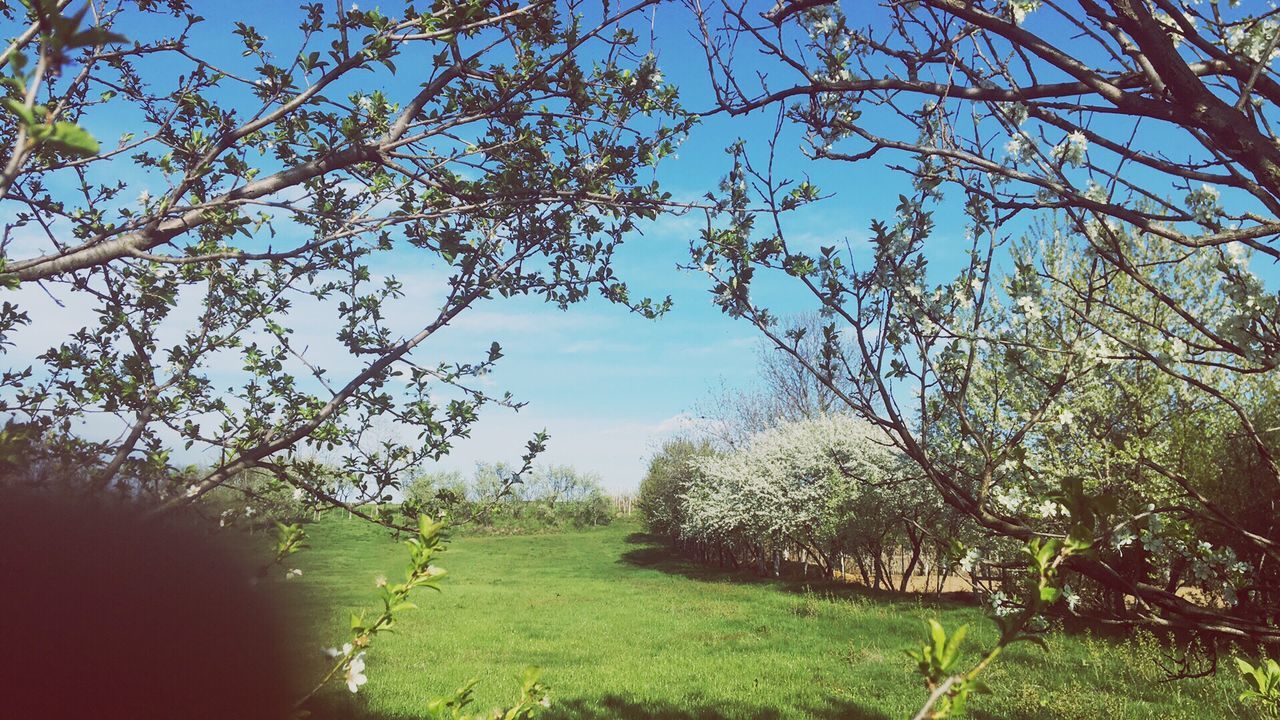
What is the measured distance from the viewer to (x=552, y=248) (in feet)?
14.5

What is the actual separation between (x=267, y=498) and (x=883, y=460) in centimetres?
1613

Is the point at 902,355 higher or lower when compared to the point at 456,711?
higher

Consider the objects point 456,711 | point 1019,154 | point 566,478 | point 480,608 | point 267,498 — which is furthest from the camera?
point 566,478

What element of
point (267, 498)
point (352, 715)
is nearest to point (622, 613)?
point (352, 715)

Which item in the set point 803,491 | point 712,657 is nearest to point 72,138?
point 712,657

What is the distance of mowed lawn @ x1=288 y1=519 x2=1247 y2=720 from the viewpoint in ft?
24.8

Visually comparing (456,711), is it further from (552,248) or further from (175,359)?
(175,359)

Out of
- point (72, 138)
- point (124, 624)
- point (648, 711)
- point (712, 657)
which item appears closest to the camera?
point (72, 138)

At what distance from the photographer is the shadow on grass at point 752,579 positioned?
54.3 ft

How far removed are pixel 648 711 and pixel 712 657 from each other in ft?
11.6

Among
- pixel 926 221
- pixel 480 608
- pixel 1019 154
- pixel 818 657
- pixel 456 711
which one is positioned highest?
pixel 1019 154

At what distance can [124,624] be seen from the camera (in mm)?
1838

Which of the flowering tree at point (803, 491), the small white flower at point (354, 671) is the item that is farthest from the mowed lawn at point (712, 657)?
the flowering tree at point (803, 491)

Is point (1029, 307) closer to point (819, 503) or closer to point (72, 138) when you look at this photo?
point (72, 138)
